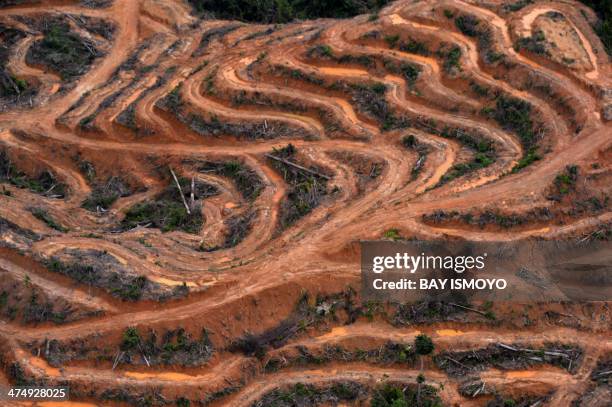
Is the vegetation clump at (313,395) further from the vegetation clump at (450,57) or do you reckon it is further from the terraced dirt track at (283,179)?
the vegetation clump at (450,57)

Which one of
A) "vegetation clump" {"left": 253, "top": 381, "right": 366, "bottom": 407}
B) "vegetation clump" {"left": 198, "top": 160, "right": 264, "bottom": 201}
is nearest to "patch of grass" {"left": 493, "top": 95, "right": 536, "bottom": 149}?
"vegetation clump" {"left": 198, "top": 160, "right": 264, "bottom": 201}

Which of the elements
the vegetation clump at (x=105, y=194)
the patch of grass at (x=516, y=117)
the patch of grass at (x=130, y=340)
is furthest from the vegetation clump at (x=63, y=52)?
the patch of grass at (x=516, y=117)

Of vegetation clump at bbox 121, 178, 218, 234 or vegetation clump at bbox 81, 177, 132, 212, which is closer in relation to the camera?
vegetation clump at bbox 121, 178, 218, 234

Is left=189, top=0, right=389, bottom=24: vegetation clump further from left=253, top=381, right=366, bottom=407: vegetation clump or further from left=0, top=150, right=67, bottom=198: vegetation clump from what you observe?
left=253, top=381, right=366, bottom=407: vegetation clump

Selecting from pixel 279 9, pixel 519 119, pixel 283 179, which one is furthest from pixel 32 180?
pixel 519 119

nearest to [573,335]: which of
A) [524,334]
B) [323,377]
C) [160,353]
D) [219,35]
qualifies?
[524,334]

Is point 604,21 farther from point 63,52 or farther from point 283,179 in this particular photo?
point 63,52

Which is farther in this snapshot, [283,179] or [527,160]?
[283,179]

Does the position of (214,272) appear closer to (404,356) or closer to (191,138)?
(404,356)
